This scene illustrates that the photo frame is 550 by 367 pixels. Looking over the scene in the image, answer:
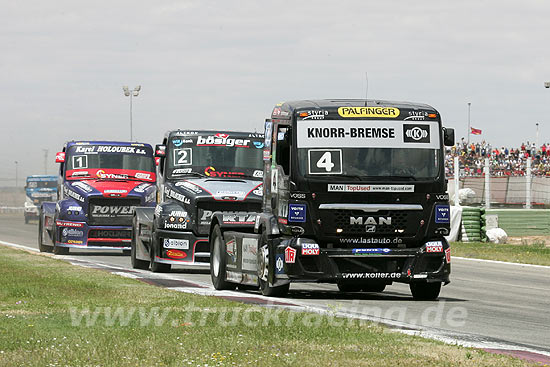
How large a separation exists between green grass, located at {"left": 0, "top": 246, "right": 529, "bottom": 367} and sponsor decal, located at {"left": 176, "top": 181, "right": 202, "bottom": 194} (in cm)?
641

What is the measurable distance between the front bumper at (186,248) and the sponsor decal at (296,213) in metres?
5.47

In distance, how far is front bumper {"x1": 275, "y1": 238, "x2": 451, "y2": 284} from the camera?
547 inches

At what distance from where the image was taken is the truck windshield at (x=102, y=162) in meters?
25.5

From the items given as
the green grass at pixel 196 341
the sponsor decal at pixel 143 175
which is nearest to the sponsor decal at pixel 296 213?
the green grass at pixel 196 341

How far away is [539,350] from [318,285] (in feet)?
27.7

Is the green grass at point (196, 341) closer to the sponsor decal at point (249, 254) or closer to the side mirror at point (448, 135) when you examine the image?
the sponsor decal at point (249, 254)

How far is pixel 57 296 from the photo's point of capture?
43.4 ft

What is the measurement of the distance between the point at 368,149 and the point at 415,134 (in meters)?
0.67

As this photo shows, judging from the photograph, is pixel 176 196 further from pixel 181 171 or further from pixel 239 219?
pixel 239 219

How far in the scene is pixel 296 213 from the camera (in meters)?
13.8

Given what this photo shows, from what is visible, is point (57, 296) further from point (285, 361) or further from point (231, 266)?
point (285, 361)

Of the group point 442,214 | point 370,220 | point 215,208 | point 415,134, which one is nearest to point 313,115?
point 415,134

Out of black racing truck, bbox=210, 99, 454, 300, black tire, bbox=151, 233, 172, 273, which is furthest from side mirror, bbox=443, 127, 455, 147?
black tire, bbox=151, 233, 172, 273

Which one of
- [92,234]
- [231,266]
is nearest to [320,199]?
[231,266]
